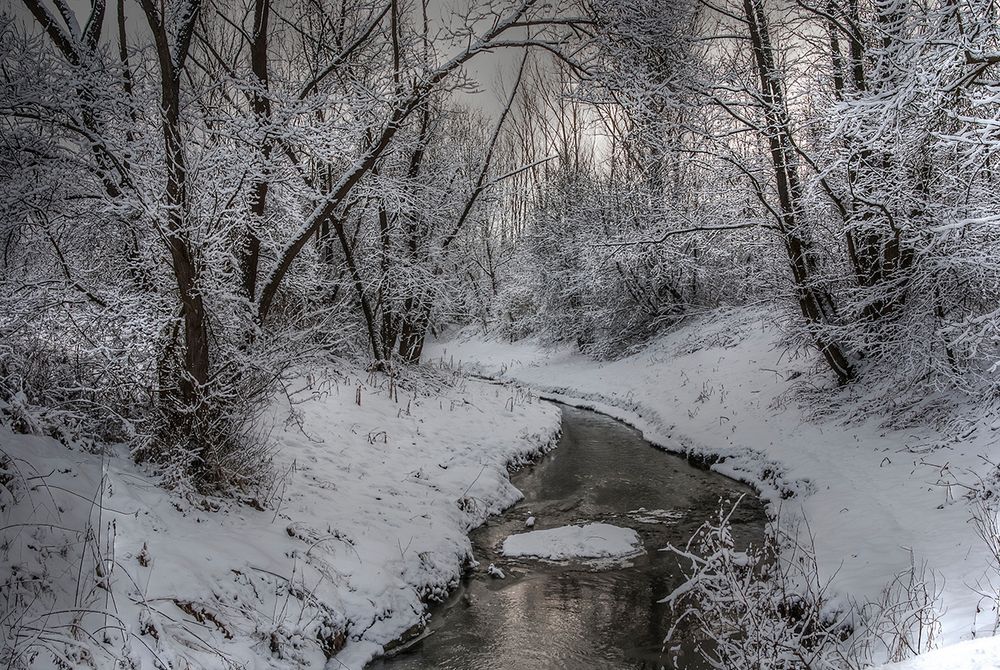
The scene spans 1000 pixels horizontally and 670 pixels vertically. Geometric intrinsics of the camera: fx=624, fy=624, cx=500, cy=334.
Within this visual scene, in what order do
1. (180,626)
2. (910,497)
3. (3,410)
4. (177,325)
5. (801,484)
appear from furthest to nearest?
(801,484) < (910,497) < (177,325) < (3,410) < (180,626)

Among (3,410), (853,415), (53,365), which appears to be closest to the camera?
(3,410)

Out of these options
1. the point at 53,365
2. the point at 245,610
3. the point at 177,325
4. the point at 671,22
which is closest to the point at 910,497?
the point at 671,22

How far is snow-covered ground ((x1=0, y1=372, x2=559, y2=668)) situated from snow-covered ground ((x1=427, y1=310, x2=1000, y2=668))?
4176 millimetres

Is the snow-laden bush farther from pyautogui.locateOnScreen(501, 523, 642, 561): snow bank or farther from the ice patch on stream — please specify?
the ice patch on stream

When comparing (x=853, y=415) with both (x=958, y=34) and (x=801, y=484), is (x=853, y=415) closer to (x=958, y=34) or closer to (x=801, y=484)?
(x=801, y=484)

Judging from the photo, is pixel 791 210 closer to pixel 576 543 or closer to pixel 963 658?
pixel 576 543

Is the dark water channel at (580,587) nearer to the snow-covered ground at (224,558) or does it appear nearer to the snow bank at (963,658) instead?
the snow-covered ground at (224,558)

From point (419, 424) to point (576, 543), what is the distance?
15.0 feet

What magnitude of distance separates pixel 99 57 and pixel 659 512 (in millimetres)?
8385

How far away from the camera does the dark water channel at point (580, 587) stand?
537cm

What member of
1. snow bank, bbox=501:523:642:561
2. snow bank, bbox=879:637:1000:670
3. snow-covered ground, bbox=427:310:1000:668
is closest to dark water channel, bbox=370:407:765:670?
snow bank, bbox=501:523:642:561

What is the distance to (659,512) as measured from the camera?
9016mm

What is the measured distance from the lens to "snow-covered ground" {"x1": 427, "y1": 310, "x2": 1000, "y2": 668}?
5.39 meters

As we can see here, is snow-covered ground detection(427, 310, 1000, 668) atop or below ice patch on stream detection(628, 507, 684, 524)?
atop
